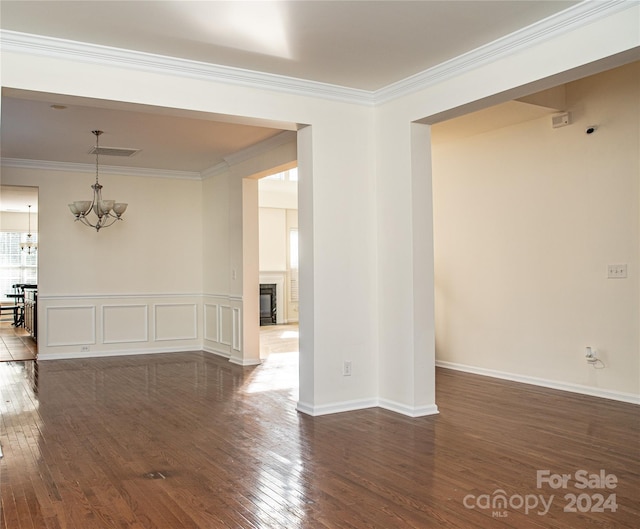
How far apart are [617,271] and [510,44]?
2418mm

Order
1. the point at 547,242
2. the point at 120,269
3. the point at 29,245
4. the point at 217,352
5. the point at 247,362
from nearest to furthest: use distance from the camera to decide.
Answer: the point at 547,242 < the point at 247,362 < the point at 217,352 < the point at 120,269 < the point at 29,245

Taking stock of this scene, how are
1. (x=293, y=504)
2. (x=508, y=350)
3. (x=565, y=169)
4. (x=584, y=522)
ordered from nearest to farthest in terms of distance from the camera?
1. (x=584, y=522)
2. (x=293, y=504)
3. (x=565, y=169)
4. (x=508, y=350)

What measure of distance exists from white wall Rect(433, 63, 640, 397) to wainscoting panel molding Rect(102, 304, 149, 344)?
168 inches

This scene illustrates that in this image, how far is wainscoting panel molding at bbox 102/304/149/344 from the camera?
8547mm

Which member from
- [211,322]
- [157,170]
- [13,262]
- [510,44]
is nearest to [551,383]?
[510,44]

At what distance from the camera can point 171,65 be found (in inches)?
171

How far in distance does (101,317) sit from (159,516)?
20.1 ft

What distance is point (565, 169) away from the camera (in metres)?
5.71

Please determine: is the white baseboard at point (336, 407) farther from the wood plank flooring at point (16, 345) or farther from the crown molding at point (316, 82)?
the wood plank flooring at point (16, 345)

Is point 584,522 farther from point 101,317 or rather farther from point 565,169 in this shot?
point 101,317

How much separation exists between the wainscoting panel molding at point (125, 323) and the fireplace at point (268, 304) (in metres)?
4.70

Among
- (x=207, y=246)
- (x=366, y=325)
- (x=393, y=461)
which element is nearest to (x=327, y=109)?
(x=366, y=325)

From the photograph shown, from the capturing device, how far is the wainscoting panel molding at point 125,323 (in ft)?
28.0

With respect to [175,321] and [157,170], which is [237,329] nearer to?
[175,321]
